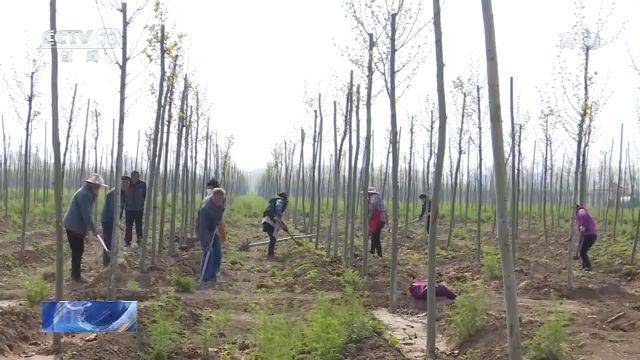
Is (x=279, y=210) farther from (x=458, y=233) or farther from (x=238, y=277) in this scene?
(x=458, y=233)

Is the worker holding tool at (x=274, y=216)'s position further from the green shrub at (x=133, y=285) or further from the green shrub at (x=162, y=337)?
the green shrub at (x=162, y=337)

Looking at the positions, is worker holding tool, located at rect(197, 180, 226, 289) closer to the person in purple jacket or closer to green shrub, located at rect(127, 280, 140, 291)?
green shrub, located at rect(127, 280, 140, 291)

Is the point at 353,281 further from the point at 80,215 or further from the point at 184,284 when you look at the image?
the point at 80,215

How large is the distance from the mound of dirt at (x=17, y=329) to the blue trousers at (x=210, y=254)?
115 inches

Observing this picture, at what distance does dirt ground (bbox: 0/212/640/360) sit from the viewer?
5.52 m

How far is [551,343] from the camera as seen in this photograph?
17.1ft

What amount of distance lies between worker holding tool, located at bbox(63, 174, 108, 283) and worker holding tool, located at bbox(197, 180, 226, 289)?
151cm

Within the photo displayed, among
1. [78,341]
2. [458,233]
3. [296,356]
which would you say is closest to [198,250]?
[78,341]

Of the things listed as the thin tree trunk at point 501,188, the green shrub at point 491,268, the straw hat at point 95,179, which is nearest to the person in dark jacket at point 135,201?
the straw hat at point 95,179

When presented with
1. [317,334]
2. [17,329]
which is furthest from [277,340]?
[17,329]

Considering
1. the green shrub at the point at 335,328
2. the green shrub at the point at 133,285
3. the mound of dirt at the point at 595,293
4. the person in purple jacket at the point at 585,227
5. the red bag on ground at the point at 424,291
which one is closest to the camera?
the green shrub at the point at 335,328

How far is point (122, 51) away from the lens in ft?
23.3

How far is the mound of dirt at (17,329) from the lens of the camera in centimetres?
530

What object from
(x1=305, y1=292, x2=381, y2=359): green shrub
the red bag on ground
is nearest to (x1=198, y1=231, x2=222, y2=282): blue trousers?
the red bag on ground
